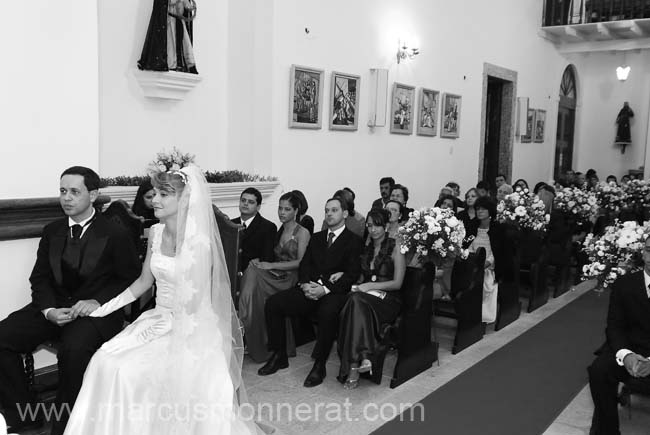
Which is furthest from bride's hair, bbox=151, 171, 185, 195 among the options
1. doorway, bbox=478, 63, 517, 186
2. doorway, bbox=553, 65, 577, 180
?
doorway, bbox=553, 65, 577, 180

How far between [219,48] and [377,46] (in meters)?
3.14

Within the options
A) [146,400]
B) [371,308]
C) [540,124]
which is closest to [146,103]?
[371,308]

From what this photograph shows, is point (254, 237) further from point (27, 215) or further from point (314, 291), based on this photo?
point (27, 215)

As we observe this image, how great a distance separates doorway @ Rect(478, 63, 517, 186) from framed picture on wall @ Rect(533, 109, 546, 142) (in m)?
1.69

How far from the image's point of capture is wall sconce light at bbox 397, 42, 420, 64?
429 inches

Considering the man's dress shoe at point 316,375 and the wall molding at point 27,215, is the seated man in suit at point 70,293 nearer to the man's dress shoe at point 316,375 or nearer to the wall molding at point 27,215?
the wall molding at point 27,215

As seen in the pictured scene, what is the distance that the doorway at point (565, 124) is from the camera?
1888 centimetres

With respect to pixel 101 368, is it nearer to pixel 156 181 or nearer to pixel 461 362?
pixel 156 181

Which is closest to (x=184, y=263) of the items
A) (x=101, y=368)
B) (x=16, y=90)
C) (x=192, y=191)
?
(x=192, y=191)

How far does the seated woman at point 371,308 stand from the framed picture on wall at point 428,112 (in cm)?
649

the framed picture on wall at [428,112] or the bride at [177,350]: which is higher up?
the framed picture on wall at [428,112]

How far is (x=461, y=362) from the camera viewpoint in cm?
600

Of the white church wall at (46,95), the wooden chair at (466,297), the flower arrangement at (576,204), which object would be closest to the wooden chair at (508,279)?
the wooden chair at (466,297)

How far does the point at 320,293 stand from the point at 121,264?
5.95 feet
